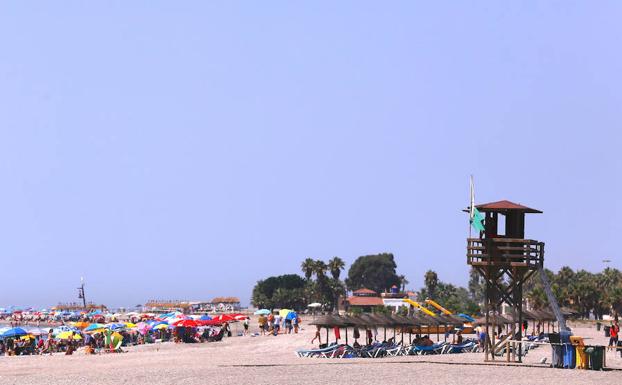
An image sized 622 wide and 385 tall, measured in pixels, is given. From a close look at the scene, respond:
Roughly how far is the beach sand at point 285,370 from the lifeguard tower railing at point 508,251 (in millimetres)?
3089

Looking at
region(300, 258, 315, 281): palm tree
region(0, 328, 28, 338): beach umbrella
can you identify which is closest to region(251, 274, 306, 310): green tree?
region(300, 258, 315, 281): palm tree

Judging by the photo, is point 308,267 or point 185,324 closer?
point 185,324

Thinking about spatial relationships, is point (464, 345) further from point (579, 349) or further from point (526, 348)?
point (579, 349)

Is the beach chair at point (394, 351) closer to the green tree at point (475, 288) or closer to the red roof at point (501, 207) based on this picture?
the red roof at point (501, 207)

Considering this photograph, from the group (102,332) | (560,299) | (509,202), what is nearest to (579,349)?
(509,202)

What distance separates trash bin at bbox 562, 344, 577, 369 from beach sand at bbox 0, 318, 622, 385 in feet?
2.09

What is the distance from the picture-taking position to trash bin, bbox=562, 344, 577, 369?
27.5 meters

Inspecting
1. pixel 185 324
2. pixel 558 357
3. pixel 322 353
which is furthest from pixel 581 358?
pixel 185 324

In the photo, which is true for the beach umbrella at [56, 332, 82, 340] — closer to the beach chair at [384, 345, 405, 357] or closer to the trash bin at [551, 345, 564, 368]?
the beach chair at [384, 345, 405, 357]

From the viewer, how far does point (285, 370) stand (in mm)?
27406

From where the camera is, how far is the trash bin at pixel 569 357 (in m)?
27.5

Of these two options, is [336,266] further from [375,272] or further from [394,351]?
[394,351]

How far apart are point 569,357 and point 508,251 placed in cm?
363

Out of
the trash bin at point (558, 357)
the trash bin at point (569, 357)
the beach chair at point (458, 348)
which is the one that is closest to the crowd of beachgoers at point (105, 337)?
the beach chair at point (458, 348)
